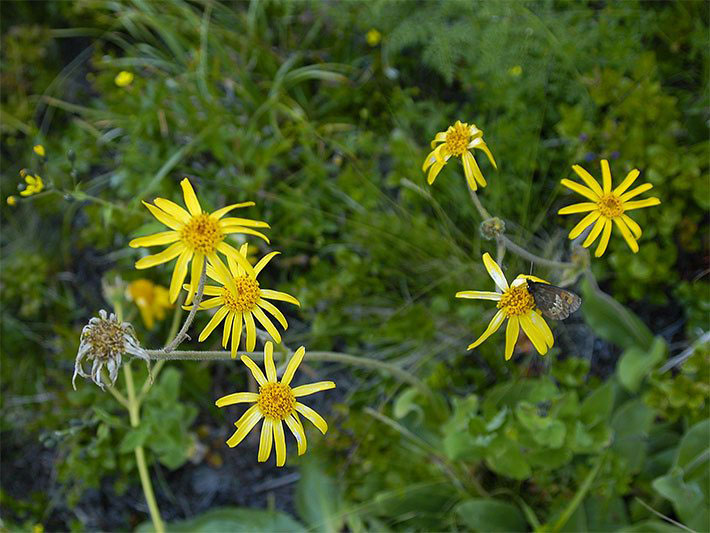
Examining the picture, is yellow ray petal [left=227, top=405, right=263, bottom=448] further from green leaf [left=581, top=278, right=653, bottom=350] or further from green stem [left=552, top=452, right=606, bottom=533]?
green leaf [left=581, top=278, right=653, bottom=350]

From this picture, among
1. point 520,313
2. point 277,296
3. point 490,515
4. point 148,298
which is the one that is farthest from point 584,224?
point 148,298

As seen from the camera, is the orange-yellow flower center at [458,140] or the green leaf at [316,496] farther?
the green leaf at [316,496]

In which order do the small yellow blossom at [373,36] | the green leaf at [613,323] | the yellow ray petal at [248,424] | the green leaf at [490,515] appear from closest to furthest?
the yellow ray petal at [248,424], the green leaf at [490,515], the green leaf at [613,323], the small yellow blossom at [373,36]

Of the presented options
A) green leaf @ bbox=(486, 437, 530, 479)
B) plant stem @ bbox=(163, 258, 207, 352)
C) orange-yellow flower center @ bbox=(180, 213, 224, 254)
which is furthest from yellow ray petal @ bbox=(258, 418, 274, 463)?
green leaf @ bbox=(486, 437, 530, 479)

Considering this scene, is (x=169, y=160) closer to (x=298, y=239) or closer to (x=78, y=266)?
(x=298, y=239)

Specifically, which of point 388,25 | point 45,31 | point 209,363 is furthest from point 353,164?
point 45,31

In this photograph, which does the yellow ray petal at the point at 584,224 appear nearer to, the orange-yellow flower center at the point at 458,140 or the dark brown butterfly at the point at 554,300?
the dark brown butterfly at the point at 554,300

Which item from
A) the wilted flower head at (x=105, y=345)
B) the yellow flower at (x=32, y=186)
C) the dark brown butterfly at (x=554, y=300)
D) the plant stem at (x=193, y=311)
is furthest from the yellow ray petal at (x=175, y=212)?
the yellow flower at (x=32, y=186)

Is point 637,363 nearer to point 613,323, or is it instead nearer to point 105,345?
point 613,323
